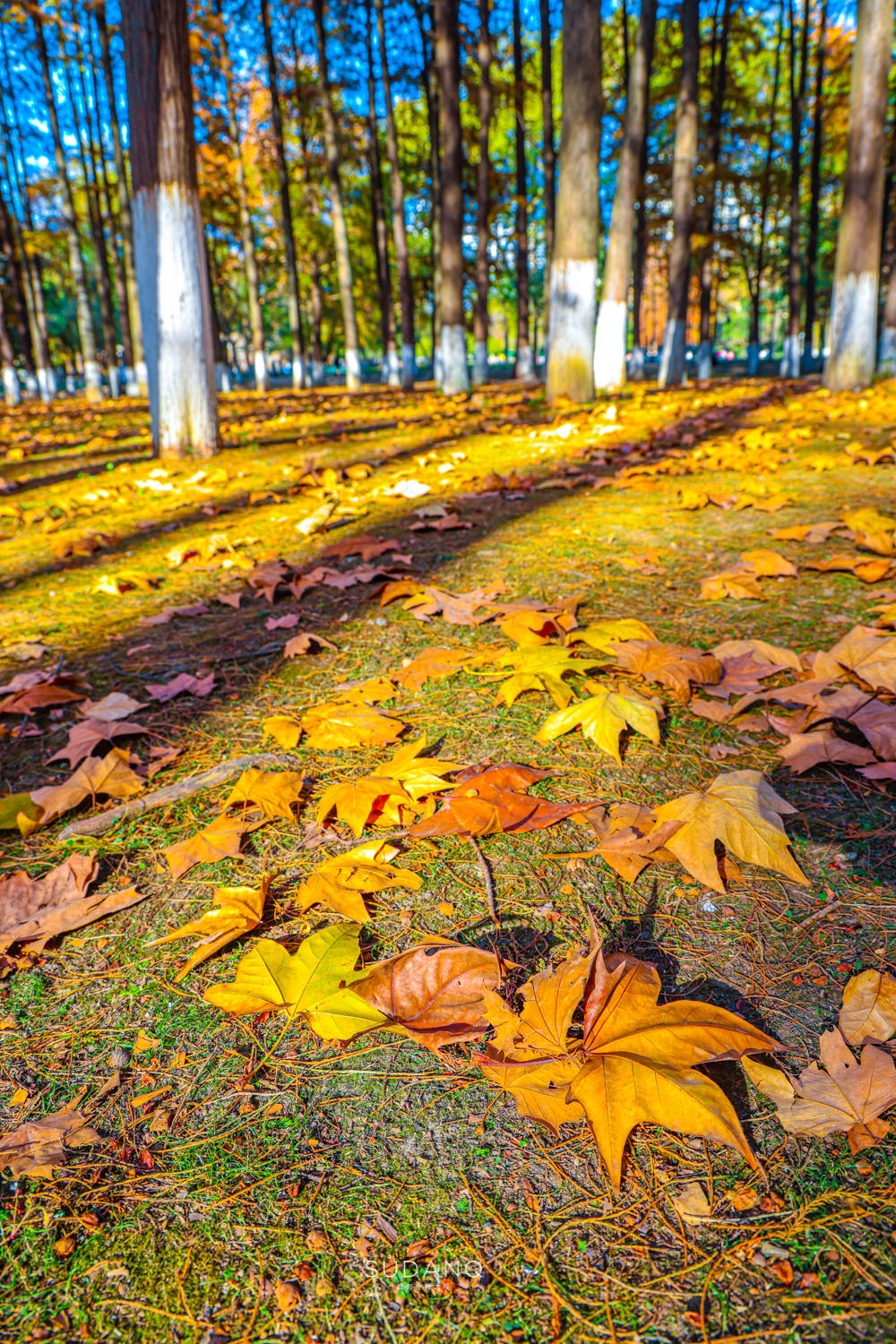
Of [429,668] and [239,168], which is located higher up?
[239,168]

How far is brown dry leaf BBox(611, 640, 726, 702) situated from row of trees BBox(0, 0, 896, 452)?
546 cm

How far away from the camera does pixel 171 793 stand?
181 cm

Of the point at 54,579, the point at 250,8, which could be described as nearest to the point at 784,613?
the point at 54,579

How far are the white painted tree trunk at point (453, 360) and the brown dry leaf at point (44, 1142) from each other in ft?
43.4

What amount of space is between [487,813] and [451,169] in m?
13.0

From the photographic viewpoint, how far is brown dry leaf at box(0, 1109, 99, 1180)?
96 centimetres

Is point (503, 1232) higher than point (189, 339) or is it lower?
lower

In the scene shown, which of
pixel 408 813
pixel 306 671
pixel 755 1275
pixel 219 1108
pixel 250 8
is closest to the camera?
pixel 755 1275

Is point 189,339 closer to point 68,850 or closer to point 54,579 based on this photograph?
point 54,579

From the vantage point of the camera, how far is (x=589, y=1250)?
821 millimetres

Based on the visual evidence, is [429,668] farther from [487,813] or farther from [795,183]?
[795,183]

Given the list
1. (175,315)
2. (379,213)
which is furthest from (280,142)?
(175,315)

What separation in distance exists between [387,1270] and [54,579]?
3744mm

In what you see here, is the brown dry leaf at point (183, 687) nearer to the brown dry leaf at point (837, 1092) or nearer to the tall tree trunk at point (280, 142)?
the brown dry leaf at point (837, 1092)
